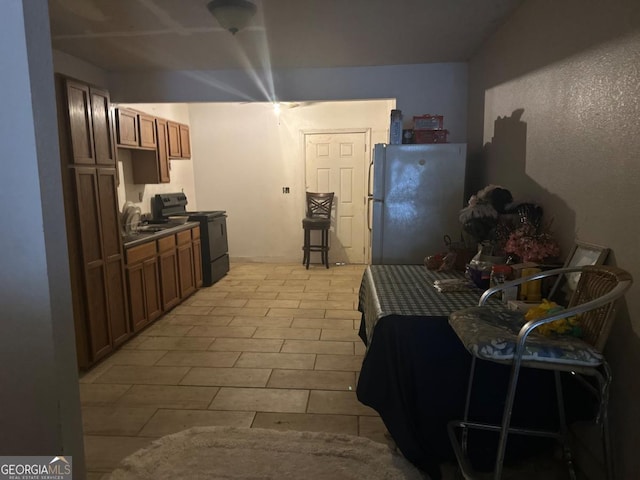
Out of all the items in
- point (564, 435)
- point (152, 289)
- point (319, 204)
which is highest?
point (319, 204)

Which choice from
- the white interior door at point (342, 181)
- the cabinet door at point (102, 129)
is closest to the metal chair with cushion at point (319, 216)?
the white interior door at point (342, 181)

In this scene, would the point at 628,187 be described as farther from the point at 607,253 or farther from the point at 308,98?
the point at 308,98

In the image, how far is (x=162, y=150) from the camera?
4.66 metres

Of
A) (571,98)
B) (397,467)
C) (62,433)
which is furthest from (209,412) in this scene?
(571,98)

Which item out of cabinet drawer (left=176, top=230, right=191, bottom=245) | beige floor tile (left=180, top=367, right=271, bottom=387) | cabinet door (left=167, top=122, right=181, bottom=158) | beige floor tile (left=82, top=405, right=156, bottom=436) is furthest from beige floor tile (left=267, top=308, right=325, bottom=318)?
cabinet door (left=167, top=122, right=181, bottom=158)

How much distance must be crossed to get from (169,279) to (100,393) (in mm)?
1622

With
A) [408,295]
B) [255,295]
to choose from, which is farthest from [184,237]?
[408,295]

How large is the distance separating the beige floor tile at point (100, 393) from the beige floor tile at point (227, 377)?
0.39m

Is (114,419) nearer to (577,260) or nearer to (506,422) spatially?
(506,422)

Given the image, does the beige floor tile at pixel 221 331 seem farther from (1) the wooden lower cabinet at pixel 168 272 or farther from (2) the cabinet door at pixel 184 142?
(2) the cabinet door at pixel 184 142

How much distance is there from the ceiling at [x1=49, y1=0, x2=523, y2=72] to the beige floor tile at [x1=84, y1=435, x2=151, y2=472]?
2.47m

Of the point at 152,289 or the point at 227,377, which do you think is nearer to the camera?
the point at 227,377

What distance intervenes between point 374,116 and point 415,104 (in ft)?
6.88

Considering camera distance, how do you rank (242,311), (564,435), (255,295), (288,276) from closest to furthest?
(564,435)
(242,311)
(255,295)
(288,276)
